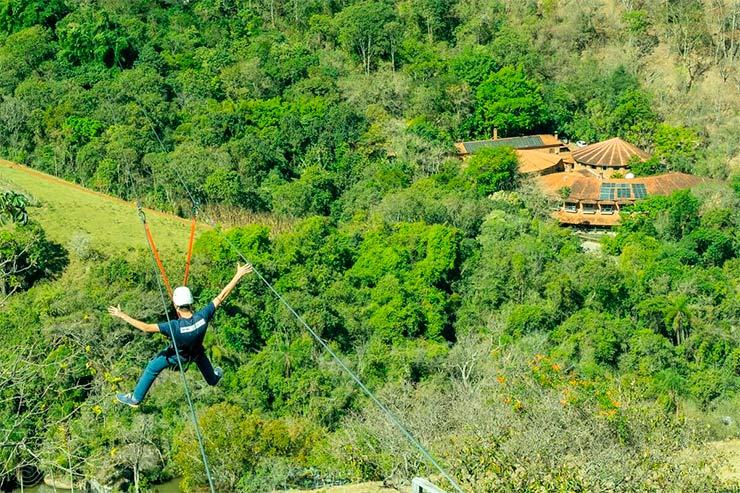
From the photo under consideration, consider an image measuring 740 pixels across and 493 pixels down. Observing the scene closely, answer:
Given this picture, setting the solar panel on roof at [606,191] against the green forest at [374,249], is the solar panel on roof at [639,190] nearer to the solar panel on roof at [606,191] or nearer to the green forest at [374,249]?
the solar panel on roof at [606,191]

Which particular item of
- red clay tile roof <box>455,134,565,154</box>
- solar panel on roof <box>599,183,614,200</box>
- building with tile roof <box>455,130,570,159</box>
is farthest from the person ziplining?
building with tile roof <box>455,130,570,159</box>

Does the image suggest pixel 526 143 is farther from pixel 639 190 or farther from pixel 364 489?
pixel 364 489

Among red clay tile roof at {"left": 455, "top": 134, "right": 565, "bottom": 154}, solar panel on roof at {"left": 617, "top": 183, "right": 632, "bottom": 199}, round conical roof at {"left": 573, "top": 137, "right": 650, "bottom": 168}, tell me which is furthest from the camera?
red clay tile roof at {"left": 455, "top": 134, "right": 565, "bottom": 154}

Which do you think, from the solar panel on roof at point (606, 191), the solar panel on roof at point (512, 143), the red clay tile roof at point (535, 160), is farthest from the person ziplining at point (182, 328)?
the solar panel on roof at point (512, 143)

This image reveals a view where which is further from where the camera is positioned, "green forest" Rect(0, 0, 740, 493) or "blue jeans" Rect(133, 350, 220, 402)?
"green forest" Rect(0, 0, 740, 493)

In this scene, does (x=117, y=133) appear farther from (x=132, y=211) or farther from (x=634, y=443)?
(x=634, y=443)

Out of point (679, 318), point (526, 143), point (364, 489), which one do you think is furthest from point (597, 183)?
point (364, 489)

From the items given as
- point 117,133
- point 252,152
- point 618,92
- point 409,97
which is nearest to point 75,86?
point 117,133

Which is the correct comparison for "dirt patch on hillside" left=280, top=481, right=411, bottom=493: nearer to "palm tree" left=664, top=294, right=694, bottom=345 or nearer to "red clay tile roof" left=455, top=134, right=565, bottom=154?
"palm tree" left=664, top=294, right=694, bottom=345
